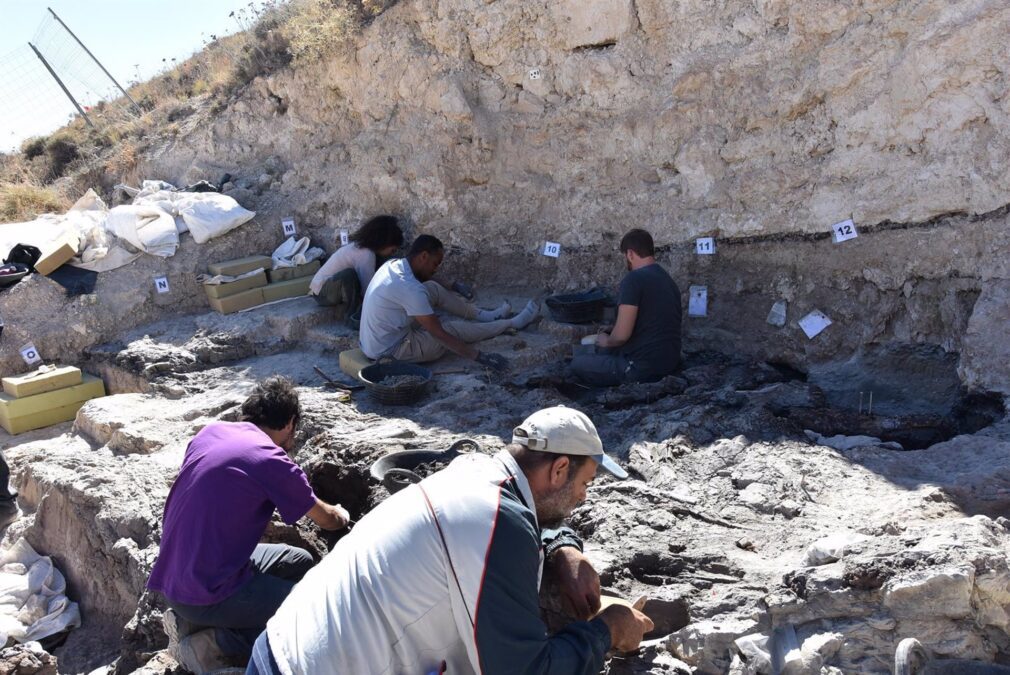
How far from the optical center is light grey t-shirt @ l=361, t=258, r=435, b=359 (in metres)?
6.59

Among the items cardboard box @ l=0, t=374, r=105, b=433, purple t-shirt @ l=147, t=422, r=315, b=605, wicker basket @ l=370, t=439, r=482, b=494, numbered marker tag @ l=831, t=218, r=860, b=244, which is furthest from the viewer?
cardboard box @ l=0, t=374, r=105, b=433

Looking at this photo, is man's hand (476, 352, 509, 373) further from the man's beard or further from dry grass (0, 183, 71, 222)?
dry grass (0, 183, 71, 222)

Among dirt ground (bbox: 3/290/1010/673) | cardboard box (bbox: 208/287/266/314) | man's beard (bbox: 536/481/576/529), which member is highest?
cardboard box (bbox: 208/287/266/314)

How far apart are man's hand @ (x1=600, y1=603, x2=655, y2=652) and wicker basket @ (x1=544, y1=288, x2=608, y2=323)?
15.0ft

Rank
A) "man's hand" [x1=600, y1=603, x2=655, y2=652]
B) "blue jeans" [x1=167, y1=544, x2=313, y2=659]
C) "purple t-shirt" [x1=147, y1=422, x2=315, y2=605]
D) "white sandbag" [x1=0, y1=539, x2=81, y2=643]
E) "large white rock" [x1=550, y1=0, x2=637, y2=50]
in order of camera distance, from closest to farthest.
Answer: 1. "man's hand" [x1=600, y1=603, x2=655, y2=652]
2. "purple t-shirt" [x1=147, y1=422, x2=315, y2=605]
3. "blue jeans" [x1=167, y1=544, x2=313, y2=659]
4. "white sandbag" [x1=0, y1=539, x2=81, y2=643]
5. "large white rock" [x1=550, y1=0, x2=637, y2=50]

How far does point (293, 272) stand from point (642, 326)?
4.80 m

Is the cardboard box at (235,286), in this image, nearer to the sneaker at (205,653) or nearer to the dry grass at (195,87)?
the dry grass at (195,87)

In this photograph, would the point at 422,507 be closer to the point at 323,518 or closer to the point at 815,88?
the point at 323,518

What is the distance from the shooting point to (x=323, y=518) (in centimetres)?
356

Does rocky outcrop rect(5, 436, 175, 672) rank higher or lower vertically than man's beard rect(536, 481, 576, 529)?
lower

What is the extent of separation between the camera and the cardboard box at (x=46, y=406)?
311 inches

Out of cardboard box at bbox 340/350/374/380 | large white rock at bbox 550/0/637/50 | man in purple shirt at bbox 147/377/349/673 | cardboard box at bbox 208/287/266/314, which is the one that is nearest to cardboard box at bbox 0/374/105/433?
cardboard box at bbox 208/287/266/314

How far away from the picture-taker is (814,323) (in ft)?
21.1

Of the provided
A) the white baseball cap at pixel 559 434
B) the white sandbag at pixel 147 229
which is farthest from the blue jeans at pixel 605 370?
the white sandbag at pixel 147 229
